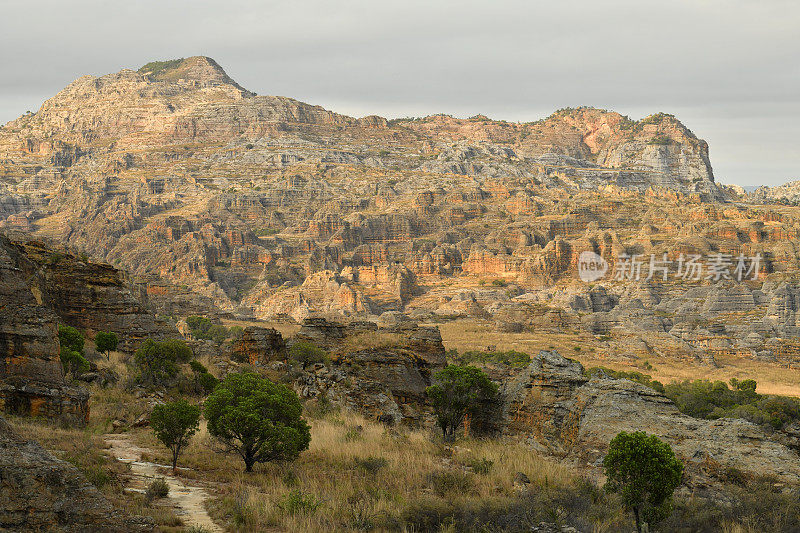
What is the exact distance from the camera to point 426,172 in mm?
198875

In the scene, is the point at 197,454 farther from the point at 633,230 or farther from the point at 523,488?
the point at 633,230

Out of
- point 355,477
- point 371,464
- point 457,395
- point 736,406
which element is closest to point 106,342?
point 457,395

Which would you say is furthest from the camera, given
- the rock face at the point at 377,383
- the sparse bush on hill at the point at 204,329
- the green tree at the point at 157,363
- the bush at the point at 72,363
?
the sparse bush on hill at the point at 204,329

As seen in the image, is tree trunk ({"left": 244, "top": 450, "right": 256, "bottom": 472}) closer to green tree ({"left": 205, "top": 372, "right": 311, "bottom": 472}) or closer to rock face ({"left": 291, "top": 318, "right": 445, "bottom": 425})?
green tree ({"left": 205, "top": 372, "right": 311, "bottom": 472})

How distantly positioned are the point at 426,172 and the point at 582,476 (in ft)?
618

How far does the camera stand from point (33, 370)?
1595 cm

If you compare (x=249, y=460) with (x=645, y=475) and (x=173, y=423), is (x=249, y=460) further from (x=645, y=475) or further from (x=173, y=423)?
(x=645, y=475)

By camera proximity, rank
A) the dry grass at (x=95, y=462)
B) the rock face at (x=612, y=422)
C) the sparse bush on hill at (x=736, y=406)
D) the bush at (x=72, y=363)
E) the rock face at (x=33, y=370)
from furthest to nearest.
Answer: the sparse bush on hill at (x=736, y=406) < the bush at (x=72, y=363) < the rock face at (x=33, y=370) < the rock face at (x=612, y=422) < the dry grass at (x=95, y=462)

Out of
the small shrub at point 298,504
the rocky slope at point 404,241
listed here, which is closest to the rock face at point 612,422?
the small shrub at point 298,504

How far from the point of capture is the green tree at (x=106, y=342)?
28.1 metres

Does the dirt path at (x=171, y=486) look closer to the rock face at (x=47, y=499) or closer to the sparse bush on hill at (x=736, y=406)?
Result: the rock face at (x=47, y=499)

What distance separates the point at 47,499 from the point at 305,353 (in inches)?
936

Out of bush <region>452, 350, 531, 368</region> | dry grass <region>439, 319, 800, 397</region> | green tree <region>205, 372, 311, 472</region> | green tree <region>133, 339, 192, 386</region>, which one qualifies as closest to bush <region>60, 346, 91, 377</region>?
green tree <region>133, 339, 192, 386</region>

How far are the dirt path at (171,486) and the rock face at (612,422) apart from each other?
28.0ft
